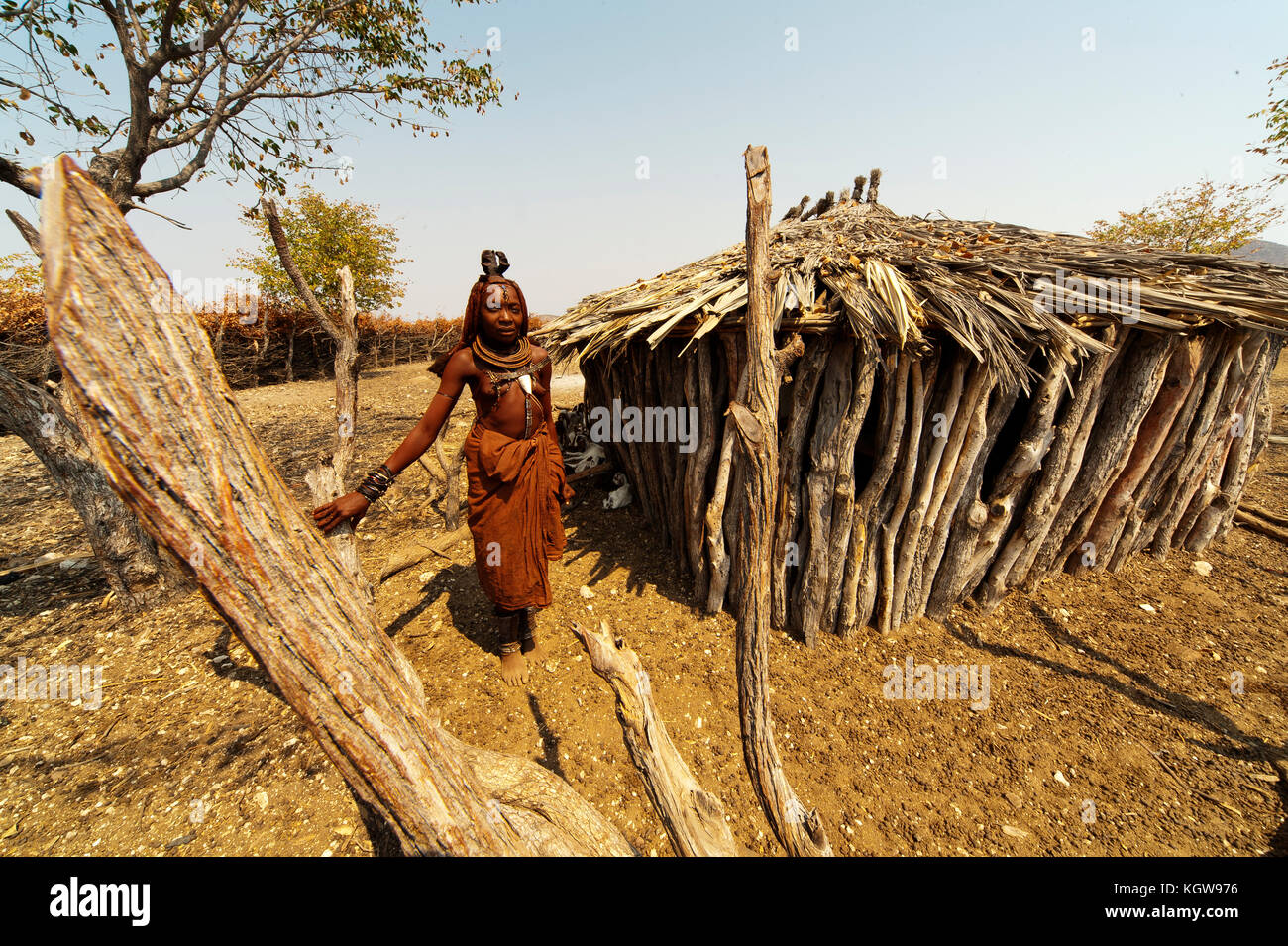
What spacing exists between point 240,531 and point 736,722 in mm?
2688

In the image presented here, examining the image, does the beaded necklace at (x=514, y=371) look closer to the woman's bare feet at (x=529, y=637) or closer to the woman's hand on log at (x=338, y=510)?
the woman's hand on log at (x=338, y=510)

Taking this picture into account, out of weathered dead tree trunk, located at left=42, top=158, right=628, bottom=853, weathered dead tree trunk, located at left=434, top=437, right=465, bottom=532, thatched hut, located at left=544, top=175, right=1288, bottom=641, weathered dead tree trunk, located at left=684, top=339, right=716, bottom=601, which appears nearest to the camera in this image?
weathered dead tree trunk, located at left=42, top=158, right=628, bottom=853

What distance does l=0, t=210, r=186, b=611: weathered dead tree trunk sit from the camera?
10.9ft

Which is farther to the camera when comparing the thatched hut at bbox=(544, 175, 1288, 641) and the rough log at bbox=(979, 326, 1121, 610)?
the rough log at bbox=(979, 326, 1121, 610)

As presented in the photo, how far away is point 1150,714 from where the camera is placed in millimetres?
2893

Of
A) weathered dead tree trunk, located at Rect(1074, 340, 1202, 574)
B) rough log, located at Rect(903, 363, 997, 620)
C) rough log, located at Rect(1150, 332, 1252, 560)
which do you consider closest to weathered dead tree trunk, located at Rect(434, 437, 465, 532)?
rough log, located at Rect(903, 363, 997, 620)

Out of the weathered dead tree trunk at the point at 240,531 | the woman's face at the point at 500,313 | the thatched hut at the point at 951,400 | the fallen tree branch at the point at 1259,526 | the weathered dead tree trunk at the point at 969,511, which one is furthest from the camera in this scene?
the fallen tree branch at the point at 1259,526

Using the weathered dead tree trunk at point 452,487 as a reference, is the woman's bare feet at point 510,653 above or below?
below

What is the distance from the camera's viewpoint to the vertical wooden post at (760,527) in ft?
5.69

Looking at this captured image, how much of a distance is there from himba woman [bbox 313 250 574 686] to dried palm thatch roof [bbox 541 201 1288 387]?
77cm

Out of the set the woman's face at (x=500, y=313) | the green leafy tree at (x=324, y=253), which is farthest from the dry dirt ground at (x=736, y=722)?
the green leafy tree at (x=324, y=253)

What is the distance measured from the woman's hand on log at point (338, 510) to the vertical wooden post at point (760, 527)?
1.54m

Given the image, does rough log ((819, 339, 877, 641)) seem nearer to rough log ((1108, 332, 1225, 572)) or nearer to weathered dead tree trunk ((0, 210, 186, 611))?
rough log ((1108, 332, 1225, 572))

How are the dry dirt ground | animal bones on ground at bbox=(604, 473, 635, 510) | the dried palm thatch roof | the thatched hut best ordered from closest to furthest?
the dry dirt ground < the dried palm thatch roof < the thatched hut < animal bones on ground at bbox=(604, 473, 635, 510)
